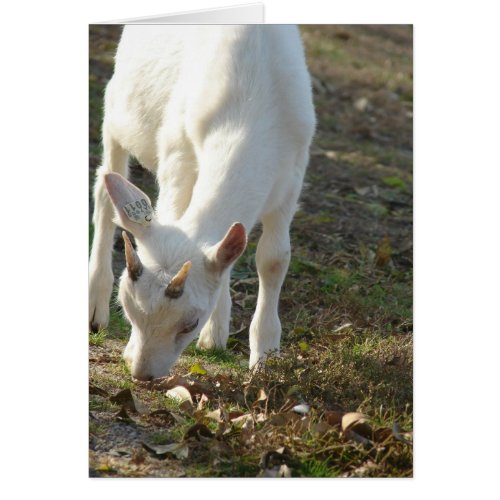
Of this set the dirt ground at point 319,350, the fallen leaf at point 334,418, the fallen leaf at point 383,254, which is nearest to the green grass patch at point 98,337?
the dirt ground at point 319,350

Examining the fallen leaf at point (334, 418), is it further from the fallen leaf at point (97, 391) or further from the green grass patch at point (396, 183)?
the green grass patch at point (396, 183)

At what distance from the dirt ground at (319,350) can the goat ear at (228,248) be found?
66 centimetres

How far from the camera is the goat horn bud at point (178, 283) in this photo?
401 cm

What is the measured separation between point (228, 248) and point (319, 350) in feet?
4.24

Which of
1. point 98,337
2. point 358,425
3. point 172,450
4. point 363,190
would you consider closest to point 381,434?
point 358,425

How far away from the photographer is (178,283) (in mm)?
4059

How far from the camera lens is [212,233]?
168 inches

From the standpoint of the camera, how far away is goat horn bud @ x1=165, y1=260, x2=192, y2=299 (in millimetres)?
4008

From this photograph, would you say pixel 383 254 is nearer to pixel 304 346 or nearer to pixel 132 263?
pixel 304 346

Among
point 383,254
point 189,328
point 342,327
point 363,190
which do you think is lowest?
point 342,327

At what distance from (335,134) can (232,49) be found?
364 cm

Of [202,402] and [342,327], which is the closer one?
[202,402]
